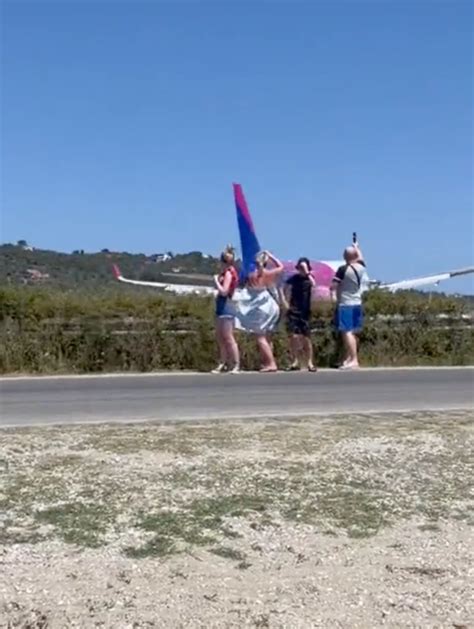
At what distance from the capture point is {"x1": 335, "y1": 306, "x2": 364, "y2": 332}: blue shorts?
14.0 m

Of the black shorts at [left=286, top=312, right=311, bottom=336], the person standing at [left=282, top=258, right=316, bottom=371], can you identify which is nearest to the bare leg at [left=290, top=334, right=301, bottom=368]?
the person standing at [left=282, top=258, right=316, bottom=371]

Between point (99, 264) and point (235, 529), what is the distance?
54324 mm

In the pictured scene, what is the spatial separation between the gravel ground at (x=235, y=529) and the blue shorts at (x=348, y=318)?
237 inches

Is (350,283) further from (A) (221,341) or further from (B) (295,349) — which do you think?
(A) (221,341)

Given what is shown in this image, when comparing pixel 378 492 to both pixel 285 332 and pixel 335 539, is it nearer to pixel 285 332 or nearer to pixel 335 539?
pixel 335 539

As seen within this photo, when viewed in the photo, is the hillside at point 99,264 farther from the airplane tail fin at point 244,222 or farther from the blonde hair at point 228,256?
the blonde hair at point 228,256

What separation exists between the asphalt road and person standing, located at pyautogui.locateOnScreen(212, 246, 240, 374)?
1.66 ft

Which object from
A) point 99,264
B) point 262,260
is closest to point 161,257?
point 99,264

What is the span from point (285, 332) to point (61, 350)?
10.8 feet

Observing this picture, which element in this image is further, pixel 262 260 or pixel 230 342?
pixel 262 260

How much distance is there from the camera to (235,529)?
17.7ft

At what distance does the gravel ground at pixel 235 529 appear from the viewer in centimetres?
439

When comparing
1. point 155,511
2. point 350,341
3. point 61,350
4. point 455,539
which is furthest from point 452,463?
point 61,350

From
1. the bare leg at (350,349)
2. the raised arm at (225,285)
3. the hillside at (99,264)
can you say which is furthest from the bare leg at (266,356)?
the hillside at (99,264)
